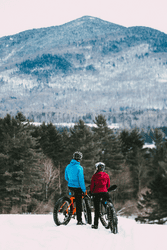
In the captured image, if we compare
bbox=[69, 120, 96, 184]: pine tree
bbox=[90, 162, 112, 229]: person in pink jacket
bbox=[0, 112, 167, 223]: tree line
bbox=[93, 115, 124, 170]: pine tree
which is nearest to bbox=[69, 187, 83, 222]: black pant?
bbox=[90, 162, 112, 229]: person in pink jacket

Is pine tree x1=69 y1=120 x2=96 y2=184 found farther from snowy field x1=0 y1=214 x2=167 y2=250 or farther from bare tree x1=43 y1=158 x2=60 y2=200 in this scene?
snowy field x1=0 y1=214 x2=167 y2=250

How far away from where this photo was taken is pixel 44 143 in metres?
43.4

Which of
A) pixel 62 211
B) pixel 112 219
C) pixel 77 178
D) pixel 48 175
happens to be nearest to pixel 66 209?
pixel 62 211

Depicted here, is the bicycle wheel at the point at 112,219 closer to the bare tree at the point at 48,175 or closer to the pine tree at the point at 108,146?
the bare tree at the point at 48,175

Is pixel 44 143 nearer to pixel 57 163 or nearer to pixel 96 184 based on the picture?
pixel 57 163

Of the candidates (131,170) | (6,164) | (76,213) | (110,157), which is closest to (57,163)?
(110,157)

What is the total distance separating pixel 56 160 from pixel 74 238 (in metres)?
38.1

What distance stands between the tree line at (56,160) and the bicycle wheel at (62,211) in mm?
14706

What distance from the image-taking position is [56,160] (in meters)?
44.9

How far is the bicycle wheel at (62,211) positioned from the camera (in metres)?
8.31

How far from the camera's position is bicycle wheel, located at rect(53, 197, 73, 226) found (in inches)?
327

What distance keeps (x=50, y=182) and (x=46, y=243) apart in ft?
114

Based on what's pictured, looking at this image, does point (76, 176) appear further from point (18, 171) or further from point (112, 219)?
point (18, 171)

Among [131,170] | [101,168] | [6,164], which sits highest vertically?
[101,168]
